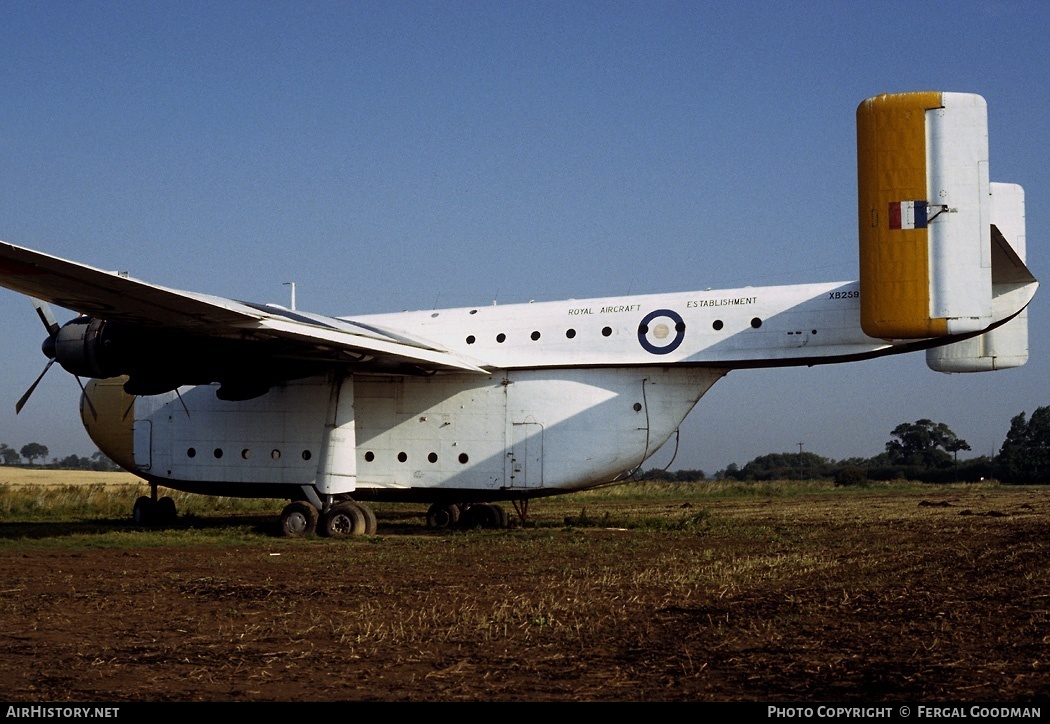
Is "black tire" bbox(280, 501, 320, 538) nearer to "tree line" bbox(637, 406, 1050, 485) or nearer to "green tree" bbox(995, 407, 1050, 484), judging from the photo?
"tree line" bbox(637, 406, 1050, 485)

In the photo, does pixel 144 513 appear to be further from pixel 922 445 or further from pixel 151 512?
pixel 922 445

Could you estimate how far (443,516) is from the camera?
20.2m

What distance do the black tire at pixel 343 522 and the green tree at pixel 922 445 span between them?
93945 millimetres

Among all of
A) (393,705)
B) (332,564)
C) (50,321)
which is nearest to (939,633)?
(393,705)

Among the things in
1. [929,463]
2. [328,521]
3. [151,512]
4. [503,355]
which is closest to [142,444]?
[151,512]

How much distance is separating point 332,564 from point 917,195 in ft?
31.2

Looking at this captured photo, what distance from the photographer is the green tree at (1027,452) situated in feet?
229

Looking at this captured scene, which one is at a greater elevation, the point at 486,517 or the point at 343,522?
the point at 343,522

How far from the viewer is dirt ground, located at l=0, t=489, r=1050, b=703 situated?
538 centimetres

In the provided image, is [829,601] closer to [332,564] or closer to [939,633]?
[939,633]

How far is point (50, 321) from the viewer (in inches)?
710

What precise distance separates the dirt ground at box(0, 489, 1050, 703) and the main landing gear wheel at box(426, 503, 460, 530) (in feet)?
20.7

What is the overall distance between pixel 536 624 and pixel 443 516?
42.5ft

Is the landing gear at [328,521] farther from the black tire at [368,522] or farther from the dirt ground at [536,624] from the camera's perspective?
the dirt ground at [536,624]
